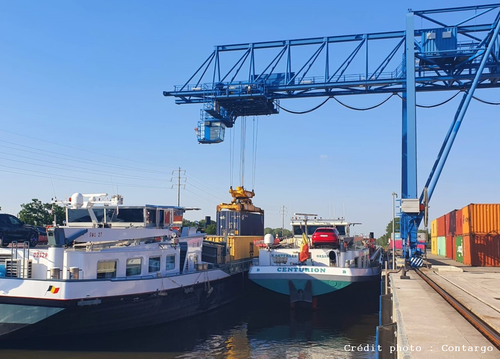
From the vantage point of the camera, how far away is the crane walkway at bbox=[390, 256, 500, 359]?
853 cm

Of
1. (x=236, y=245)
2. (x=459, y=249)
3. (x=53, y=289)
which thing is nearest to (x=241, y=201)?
(x=236, y=245)

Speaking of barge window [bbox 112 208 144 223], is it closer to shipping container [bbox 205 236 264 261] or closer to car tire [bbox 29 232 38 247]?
car tire [bbox 29 232 38 247]

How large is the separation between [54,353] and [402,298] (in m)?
10.9

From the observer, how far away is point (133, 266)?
17812mm

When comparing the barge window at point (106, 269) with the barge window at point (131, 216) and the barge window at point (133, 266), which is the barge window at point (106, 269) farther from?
the barge window at point (131, 216)

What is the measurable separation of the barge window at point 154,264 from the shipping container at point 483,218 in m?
20.6

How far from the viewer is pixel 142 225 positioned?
19.5 m

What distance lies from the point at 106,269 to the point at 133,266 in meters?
1.24

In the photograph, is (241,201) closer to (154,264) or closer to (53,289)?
(154,264)

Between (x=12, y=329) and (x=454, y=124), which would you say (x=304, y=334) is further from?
(x=454, y=124)

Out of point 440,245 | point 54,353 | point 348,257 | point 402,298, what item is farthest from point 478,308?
point 440,245

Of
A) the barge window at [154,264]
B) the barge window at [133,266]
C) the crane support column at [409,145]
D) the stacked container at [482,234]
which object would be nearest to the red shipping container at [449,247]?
the stacked container at [482,234]

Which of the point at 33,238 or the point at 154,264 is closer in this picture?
the point at 154,264

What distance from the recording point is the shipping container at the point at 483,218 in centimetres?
2991
